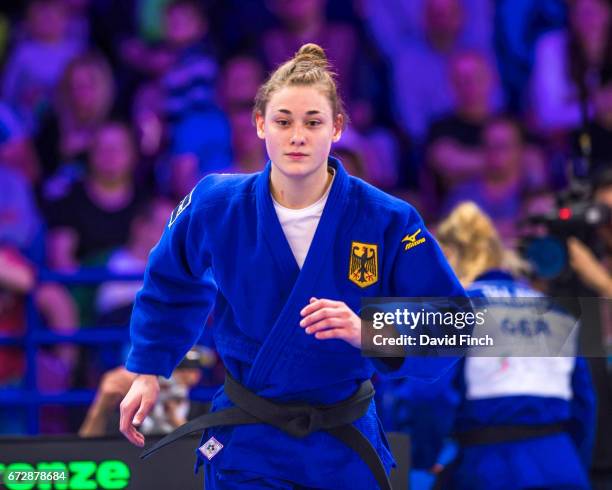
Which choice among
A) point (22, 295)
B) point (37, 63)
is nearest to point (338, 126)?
point (22, 295)

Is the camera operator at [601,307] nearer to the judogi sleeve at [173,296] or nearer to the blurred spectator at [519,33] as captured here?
the blurred spectator at [519,33]

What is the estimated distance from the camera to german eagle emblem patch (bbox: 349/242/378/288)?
3.10m

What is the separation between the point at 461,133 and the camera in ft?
24.0

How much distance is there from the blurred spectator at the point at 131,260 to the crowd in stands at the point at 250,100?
2 centimetres

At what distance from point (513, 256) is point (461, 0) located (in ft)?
8.26

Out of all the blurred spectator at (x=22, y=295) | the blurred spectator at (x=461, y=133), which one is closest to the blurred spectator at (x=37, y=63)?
the blurred spectator at (x=22, y=295)

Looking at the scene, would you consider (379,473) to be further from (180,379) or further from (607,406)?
(607,406)

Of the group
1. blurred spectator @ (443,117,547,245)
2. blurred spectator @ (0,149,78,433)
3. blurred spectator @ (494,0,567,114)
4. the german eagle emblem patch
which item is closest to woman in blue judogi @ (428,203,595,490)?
the german eagle emblem patch

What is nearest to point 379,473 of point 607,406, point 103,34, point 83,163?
point 607,406

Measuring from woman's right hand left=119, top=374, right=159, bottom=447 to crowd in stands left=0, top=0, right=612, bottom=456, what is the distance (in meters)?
3.67

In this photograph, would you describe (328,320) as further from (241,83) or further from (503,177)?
(241,83)

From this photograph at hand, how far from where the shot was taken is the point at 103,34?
7602 mm

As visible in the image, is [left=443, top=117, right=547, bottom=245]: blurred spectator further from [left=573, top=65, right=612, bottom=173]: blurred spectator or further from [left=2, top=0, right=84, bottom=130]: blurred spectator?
[left=2, top=0, right=84, bottom=130]: blurred spectator

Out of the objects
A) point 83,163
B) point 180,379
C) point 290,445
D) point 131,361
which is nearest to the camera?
point 290,445
